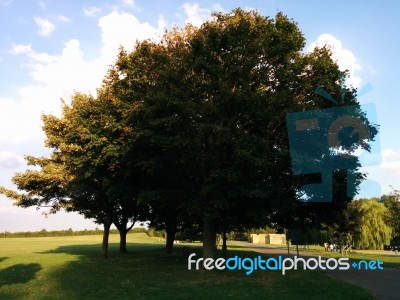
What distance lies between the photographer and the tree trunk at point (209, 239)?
929 inches

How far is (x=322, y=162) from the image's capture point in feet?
70.0

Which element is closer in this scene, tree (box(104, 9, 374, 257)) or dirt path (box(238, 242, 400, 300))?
dirt path (box(238, 242, 400, 300))

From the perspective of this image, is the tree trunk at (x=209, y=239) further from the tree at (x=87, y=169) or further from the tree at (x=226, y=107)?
the tree at (x=87, y=169)

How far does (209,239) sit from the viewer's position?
77.6ft

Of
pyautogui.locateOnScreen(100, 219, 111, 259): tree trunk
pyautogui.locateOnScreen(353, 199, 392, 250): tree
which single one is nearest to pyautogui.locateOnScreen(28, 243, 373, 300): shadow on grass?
pyautogui.locateOnScreen(100, 219, 111, 259): tree trunk

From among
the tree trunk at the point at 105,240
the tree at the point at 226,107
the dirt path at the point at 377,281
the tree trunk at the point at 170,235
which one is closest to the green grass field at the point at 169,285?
the dirt path at the point at 377,281

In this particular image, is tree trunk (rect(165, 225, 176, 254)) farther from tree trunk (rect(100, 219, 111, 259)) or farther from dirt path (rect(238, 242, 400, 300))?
dirt path (rect(238, 242, 400, 300))

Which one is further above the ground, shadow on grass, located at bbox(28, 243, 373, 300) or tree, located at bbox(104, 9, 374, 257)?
tree, located at bbox(104, 9, 374, 257)

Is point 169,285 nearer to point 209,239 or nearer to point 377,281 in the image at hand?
point 209,239

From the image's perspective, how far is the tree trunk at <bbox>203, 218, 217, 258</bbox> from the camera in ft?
77.4

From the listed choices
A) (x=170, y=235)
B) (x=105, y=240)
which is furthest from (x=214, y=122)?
(x=170, y=235)

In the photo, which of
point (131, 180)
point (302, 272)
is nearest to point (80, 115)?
point (131, 180)

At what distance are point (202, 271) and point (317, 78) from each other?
12.4 m

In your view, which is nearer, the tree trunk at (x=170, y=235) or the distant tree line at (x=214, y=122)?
the distant tree line at (x=214, y=122)
